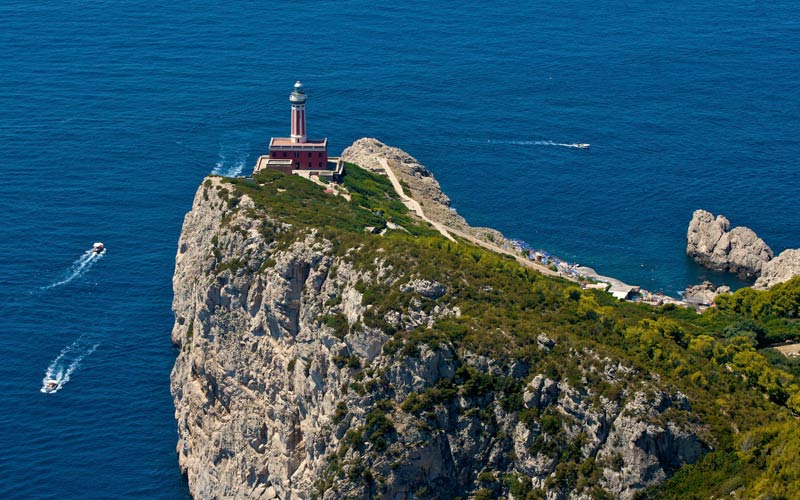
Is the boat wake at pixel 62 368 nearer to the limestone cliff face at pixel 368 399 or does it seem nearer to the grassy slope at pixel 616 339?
the limestone cliff face at pixel 368 399

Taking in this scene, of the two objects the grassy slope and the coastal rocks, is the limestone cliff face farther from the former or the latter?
the grassy slope

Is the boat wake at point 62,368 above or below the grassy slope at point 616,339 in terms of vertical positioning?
below

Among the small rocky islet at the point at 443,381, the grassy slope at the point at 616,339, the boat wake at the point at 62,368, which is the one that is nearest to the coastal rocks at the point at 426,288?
the small rocky islet at the point at 443,381

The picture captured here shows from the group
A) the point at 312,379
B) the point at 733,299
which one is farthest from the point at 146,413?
the point at 733,299

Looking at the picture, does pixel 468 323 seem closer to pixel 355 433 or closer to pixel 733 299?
pixel 355 433

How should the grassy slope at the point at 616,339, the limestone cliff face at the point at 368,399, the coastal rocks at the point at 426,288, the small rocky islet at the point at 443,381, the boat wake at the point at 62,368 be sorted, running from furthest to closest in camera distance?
1. the boat wake at the point at 62,368
2. the coastal rocks at the point at 426,288
3. the limestone cliff face at the point at 368,399
4. the small rocky islet at the point at 443,381
5. the grassy slope at the point at 616,339

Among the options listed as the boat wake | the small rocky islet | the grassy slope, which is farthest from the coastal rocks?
the boat wake

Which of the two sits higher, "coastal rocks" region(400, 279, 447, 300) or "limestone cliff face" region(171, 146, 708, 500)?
"coastal rocks" region(400, 279, 447, 300)
